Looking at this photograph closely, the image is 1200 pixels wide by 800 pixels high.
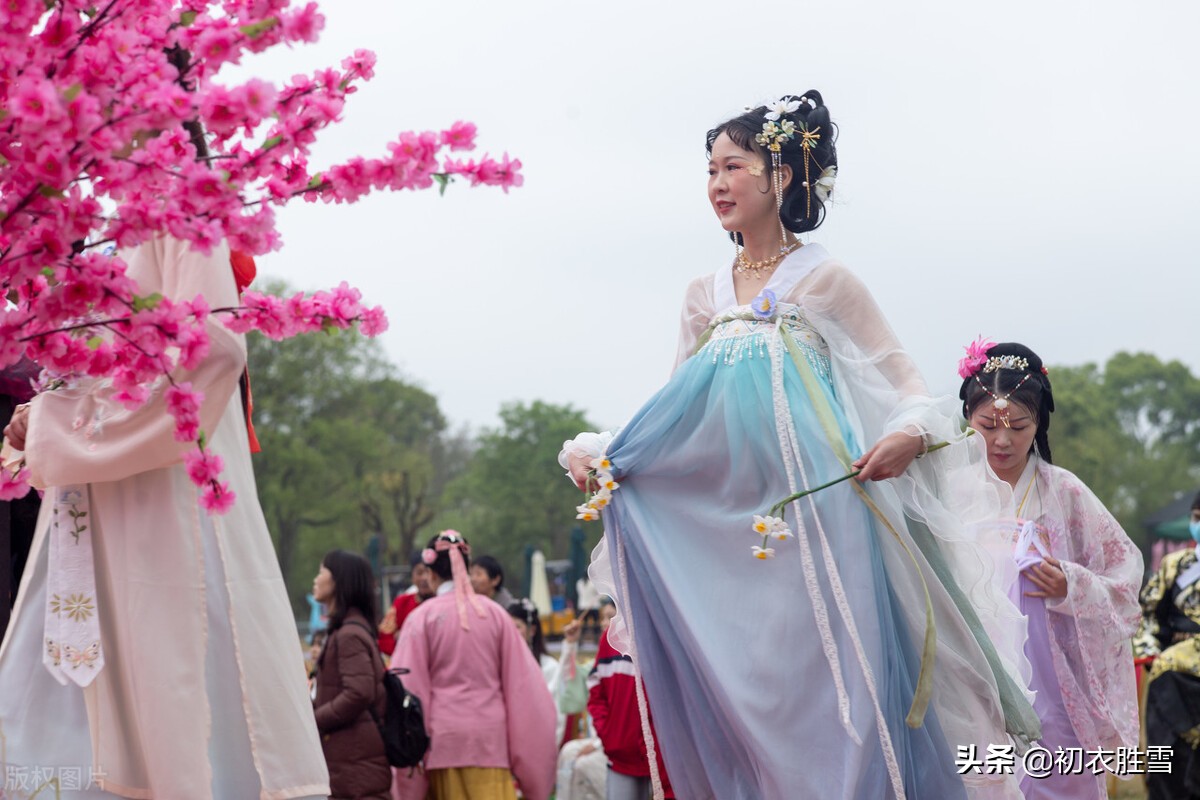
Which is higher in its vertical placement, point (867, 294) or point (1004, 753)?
point (867, 294)

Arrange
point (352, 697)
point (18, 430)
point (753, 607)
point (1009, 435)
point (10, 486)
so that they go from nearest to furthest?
point (10, 486) → point (18, 430) → point (753, 607) → point (1009, 435) → point (352, 697)

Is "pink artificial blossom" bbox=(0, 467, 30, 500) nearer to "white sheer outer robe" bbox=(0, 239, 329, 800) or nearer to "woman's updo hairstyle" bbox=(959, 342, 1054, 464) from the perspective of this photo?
"white sheer outer robe" bbox=(0, 239, 329, 800)

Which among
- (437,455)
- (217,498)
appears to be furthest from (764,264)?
(437,455)

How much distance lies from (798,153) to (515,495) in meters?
62.3

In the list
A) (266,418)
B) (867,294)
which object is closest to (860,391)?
(867,294)

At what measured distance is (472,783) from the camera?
8891mm

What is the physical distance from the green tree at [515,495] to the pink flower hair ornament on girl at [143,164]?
58.4 metres

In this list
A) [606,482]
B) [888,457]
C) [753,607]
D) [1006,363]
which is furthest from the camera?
[1006,363]

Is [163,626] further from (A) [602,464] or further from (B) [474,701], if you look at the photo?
(B) [474,701]

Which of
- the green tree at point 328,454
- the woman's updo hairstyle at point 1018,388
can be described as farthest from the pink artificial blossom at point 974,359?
the green tree at point 328,454

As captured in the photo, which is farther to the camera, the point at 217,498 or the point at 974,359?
the point at 974,359

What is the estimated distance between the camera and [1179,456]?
69.1 m

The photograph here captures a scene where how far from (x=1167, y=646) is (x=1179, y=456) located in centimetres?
6389

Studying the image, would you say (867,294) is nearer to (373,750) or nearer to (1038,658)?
(1038,658)
